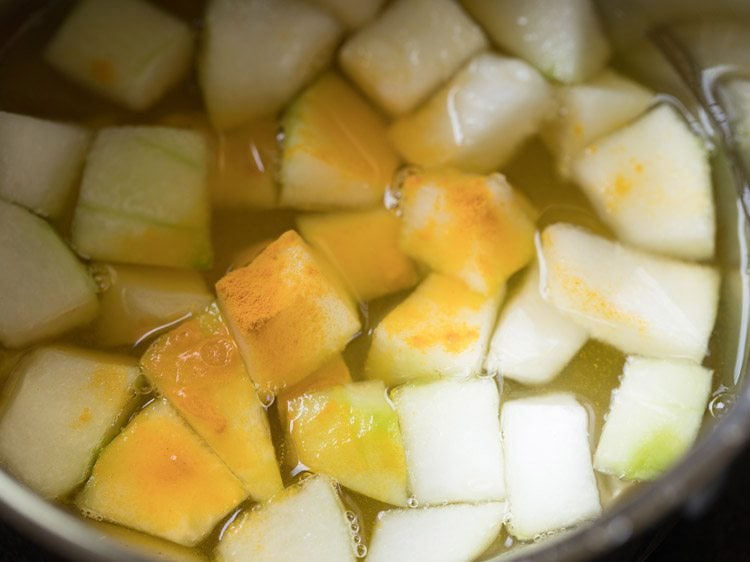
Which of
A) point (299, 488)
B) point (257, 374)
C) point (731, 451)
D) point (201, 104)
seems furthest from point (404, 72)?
point (731, 451)

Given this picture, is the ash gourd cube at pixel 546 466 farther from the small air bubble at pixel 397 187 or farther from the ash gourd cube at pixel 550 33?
the ash gourd cube at pixel 550 33

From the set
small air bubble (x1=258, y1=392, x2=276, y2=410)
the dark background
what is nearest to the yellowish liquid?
small air bubble (x1=258, y1=392, x2=276, y2=410)

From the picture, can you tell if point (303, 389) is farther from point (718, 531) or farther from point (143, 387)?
point (718, 531)

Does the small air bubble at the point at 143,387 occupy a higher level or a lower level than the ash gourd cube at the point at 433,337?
higher

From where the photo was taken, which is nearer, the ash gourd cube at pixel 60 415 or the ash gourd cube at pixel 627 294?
the ash gourd cube at pixel 60 415

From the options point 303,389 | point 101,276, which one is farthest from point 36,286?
point 303,389

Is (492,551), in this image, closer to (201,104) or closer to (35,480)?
(35,480)

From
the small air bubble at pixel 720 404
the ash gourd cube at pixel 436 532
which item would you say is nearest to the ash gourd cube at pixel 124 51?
the ash gourd cube at pixel 436 532
